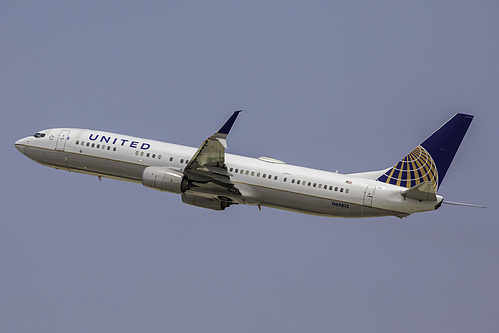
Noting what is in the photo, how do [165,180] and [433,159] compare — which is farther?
[165,180]

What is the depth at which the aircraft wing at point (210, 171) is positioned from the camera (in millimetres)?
53250

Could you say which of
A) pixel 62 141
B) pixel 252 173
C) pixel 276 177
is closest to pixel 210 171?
pixel 252 173

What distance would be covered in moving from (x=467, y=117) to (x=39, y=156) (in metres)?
31.7

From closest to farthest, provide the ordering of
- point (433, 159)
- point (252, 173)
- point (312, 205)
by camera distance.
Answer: point (312, 205) → point (433, 159) → point (252, 173)

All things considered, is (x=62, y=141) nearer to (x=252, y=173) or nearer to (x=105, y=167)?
(x=105, y=167)

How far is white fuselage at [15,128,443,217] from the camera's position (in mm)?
53656

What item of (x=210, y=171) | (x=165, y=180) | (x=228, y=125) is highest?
(x=228, y=125)

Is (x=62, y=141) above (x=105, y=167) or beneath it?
above

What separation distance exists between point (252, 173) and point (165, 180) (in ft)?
19.8

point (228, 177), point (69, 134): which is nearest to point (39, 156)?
point (69, 134)

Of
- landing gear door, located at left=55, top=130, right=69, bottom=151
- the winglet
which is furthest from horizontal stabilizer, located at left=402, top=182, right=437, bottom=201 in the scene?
landing gear door, located at left=55, top=130, right=69, bottom=151

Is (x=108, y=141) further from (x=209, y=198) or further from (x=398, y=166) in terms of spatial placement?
(x=398, y=166)

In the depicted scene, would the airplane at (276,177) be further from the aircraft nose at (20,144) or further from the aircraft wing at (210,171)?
the aircraft nose at (20,144)

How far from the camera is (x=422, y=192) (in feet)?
169
